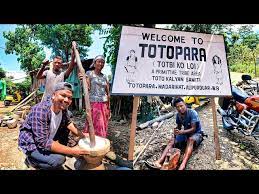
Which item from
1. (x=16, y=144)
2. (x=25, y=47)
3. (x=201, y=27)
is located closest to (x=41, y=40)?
(x=25, y=47)

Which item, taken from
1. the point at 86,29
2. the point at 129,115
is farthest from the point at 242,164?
the point at 86,29

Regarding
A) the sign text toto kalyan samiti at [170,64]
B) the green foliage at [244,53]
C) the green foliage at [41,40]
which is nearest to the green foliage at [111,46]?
the green foliage at [41,40]

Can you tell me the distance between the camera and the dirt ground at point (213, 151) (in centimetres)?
399

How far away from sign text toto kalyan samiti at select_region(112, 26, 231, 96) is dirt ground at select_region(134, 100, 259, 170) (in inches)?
41.9

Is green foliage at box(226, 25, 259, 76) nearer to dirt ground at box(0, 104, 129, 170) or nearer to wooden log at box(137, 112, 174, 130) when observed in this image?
wooden log at box(137, 112, 174, 130)

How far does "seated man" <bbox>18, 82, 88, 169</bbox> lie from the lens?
2.56 meters

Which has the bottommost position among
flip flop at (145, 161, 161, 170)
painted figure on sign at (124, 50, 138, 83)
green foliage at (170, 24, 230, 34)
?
flip flop at (145, 161, 161, 170)

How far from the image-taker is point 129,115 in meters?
6.30

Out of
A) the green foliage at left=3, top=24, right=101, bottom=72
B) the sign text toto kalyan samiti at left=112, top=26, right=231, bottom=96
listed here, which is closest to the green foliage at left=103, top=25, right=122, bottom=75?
the green foliage at left=3, top=24, right=101, bottom=72

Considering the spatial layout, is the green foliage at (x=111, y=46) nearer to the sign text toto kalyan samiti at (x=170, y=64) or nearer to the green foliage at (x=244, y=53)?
the sign text toto kalyan samiti at (x=170, y=64)

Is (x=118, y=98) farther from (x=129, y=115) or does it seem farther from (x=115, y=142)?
(x=115, y=142)

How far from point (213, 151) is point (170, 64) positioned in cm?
175
